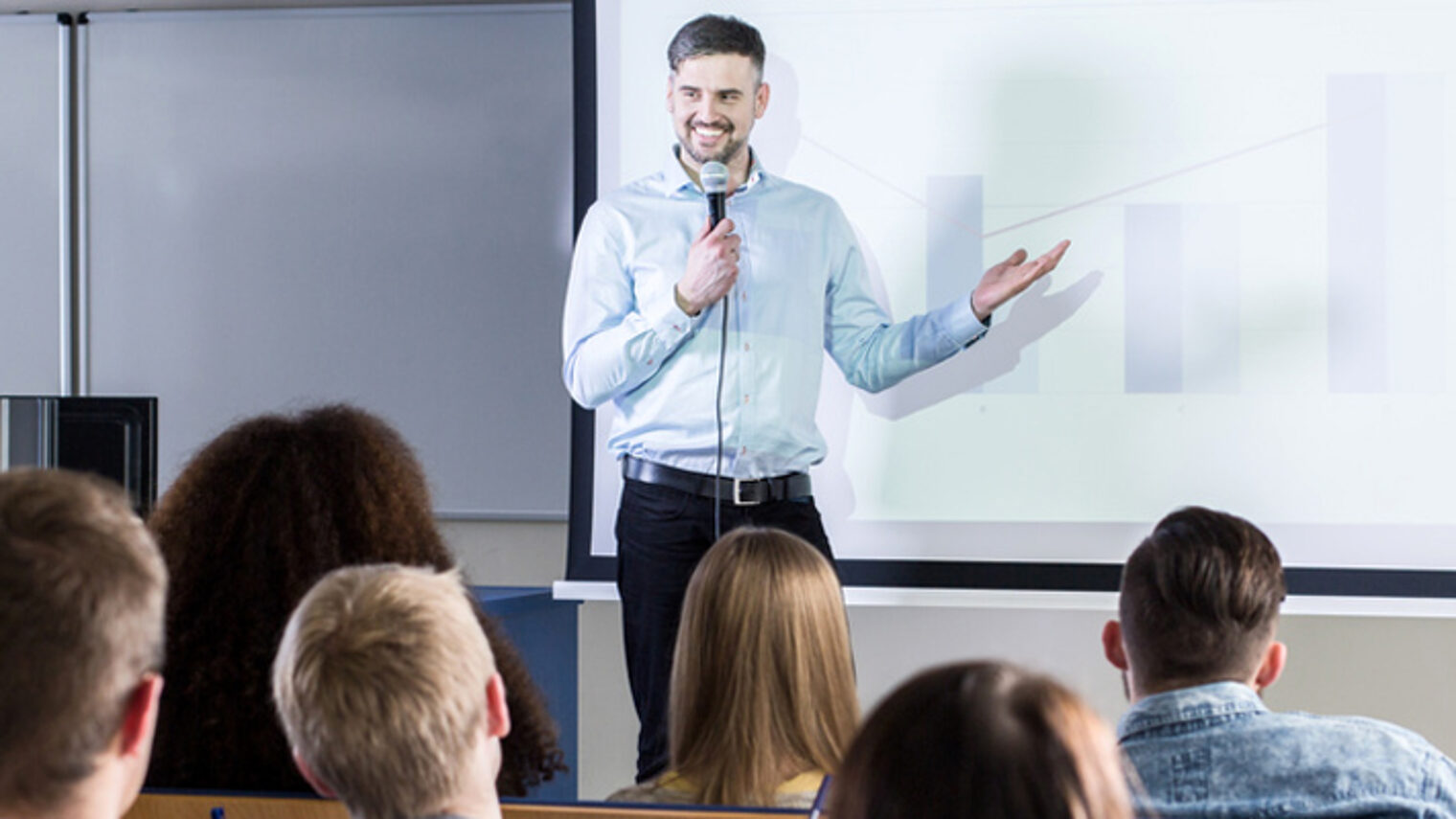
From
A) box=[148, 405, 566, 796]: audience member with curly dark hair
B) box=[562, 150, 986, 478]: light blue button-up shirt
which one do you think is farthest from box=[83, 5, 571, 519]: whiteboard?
box=[148, 405, 566, 796]: audience member with curly dark hair

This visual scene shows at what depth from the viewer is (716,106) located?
10.3ft

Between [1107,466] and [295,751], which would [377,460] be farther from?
[1107,466]

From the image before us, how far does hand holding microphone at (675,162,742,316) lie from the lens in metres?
2.88

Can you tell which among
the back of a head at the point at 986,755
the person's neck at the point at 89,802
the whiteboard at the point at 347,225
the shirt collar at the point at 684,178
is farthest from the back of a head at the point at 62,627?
the whiteboard at the point at 347,225

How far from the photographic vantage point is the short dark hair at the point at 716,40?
3154mm

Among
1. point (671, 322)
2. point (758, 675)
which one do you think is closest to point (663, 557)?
point (671, 322)

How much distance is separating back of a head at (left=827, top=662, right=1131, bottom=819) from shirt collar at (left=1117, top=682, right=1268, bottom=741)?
2.45 ft

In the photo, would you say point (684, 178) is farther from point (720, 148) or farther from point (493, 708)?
point (493, 708)

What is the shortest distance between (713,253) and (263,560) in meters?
1.43

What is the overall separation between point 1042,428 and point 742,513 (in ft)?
2.29

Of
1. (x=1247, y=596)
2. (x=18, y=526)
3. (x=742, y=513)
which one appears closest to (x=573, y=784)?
(x=742, y=513)

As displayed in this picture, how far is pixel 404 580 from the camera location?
1.20 meters

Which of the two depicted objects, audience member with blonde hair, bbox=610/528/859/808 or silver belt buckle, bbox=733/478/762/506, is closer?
audience member with blonde hair, bbox=610/528/859/808

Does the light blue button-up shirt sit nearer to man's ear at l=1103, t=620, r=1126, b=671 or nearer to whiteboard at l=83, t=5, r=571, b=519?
whiteboard at l=83, t=5, r=571, b=519
